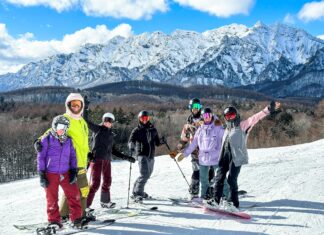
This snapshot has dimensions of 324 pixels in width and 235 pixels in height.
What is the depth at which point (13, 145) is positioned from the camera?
196 ft

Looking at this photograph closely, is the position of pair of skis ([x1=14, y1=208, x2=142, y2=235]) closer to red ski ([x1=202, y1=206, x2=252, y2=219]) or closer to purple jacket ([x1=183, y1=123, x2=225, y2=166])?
red ski ([x1=202, y1=206, x2=252, y2=219])

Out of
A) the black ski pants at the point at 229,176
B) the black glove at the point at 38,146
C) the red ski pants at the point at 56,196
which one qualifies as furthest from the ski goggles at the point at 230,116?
the black glove at the point at 38,146

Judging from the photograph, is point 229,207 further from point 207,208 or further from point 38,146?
point 38,146

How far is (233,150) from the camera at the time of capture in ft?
22.9

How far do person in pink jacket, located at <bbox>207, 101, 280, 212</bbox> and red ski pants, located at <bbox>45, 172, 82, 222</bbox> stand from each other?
2.51 meters

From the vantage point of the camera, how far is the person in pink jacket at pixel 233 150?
6984 mm

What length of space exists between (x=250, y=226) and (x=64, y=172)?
2941 mm

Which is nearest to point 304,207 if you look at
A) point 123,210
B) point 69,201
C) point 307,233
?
point 307,233

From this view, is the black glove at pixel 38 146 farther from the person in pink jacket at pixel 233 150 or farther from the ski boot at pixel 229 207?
the ski boot at pixel 229 207

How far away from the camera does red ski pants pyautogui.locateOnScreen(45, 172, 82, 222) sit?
18.8ft

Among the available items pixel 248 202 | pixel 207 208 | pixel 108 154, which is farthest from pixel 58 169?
pixel 248 202

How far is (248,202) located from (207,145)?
149 cm

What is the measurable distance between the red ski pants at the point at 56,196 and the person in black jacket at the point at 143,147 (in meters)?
2.13

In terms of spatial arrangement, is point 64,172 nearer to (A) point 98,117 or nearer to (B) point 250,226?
(B) point 250,226
